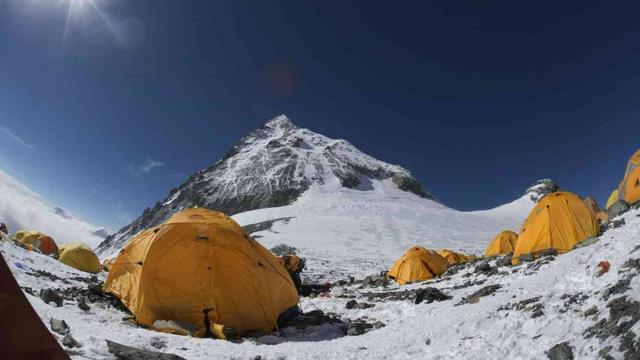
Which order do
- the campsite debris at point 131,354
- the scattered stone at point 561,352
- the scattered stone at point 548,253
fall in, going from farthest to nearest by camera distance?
the scattered stone at point 548,253, the campsite debris at point 131,354, the scattered stone at point 561,352

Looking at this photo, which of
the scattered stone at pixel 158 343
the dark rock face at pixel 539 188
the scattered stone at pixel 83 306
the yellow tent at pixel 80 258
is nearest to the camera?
the scattered stone at pixel 158 343

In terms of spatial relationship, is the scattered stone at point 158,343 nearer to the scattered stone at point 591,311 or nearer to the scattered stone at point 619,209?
the scattered stone at point 591,311

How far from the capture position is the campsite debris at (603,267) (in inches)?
332

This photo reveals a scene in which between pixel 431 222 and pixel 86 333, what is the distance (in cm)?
7930

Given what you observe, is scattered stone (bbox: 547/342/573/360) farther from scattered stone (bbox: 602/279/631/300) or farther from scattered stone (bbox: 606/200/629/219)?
scattered stone (bbox: 606/200/629/219)

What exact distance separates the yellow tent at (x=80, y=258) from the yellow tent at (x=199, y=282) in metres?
15.8

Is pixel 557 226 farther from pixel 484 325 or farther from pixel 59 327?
pixel 59 327

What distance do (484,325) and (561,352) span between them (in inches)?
96.2

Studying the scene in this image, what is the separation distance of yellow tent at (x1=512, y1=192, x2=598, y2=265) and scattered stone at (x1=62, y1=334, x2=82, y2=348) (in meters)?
14.7

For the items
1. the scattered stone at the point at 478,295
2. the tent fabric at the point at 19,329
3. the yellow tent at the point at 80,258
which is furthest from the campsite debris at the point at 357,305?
the yellow tent at the point at 80,258

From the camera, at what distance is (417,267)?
23750 millimetres

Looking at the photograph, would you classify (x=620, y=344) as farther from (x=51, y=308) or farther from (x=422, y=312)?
(x=51, y=308)

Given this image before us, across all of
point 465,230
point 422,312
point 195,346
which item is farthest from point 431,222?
point 195,346

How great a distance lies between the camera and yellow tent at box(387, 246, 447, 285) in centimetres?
2355
